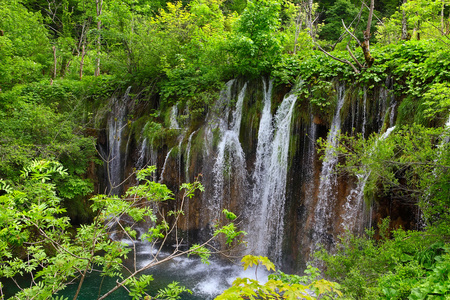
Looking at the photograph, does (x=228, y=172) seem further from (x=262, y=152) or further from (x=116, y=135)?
(x=116, y=135)

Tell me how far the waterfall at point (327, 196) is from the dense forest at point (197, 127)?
267mm

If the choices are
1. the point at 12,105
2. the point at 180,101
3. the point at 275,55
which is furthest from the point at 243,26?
the point at 12,105

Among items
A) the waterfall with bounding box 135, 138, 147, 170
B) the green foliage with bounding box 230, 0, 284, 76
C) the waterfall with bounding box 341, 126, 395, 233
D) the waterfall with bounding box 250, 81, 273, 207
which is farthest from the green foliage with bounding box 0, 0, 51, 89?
the waterfall with bounding box 341, 126, 395, 233

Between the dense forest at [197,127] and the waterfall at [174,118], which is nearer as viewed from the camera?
the dense forest at [197,127]

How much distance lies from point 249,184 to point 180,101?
4.22 metres

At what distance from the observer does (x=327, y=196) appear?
8297 mm

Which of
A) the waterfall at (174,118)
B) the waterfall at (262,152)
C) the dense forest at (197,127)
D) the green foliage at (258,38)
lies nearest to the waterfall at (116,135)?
the dense forest at (197,127)

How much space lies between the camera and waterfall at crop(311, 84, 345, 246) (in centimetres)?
820

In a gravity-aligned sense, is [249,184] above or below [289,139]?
below

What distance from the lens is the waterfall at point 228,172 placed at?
991 cm

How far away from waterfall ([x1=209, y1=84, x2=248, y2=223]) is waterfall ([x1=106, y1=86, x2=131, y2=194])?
4.59m

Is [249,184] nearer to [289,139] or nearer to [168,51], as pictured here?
[289,139]

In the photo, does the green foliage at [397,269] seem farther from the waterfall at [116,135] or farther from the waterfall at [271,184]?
the waterfall at [116,135]

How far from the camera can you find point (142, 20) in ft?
41.7
